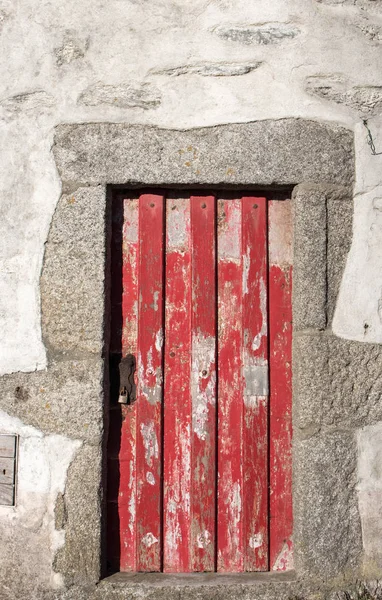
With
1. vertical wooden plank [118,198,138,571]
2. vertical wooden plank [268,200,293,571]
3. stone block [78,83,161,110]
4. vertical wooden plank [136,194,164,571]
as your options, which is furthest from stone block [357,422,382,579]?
stone block [78,83,161,110]

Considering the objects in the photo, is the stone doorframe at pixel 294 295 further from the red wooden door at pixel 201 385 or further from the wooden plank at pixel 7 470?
the wooden plank at pixel 7 470

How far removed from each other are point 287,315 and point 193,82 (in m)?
1.11

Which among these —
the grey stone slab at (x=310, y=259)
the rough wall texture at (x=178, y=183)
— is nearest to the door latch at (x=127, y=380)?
the rough wall texture at (x=178, y=183)

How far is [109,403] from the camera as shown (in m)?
2.84

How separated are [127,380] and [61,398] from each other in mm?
296

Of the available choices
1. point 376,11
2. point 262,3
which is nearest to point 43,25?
point 262,3

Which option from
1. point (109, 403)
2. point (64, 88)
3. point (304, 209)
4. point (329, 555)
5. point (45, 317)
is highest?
point (64, 88)

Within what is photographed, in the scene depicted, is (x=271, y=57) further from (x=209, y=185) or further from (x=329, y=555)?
(x=329, y=555)

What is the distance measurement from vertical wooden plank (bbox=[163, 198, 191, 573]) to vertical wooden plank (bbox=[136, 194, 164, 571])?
0.13 ft

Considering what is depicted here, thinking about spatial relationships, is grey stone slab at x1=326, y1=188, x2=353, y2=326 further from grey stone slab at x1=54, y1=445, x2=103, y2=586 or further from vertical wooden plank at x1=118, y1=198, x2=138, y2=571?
grey stone slab at x1=54, y1=445, x2=103, y2=586

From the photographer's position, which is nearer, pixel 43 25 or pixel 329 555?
pixel 329 555

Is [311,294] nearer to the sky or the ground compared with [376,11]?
nearer to the ground

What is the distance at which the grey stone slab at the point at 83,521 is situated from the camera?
2.69 metres

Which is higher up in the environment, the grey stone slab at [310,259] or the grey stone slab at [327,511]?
the grey stone slab at [310,259]
